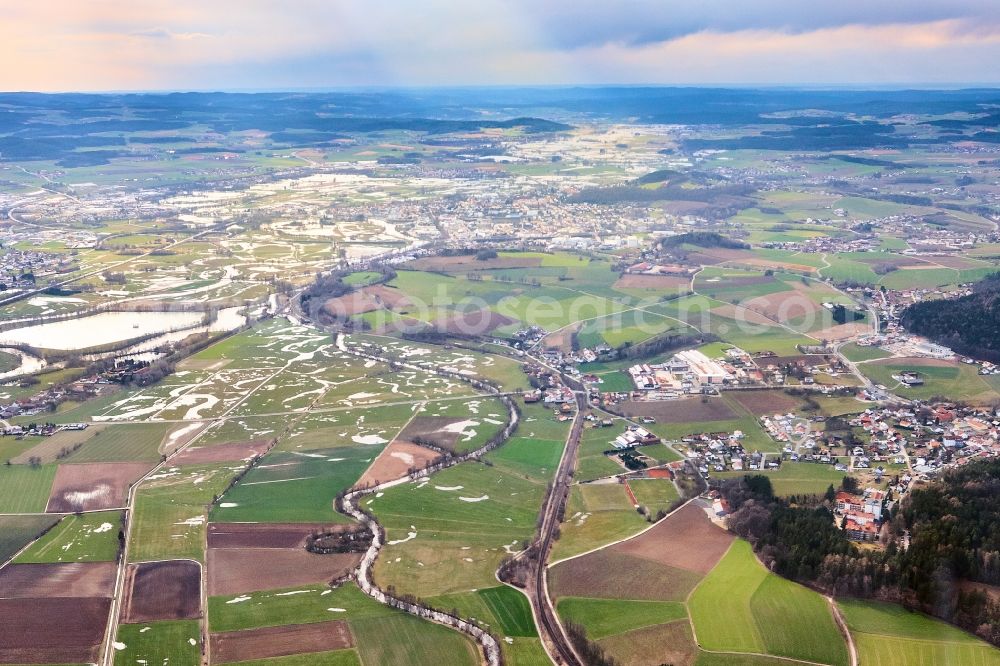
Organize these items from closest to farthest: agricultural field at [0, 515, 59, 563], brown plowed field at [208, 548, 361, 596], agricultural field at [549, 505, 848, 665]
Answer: agricultural field at [549, 505, 848, 665] → brown plowed field at [208, 548, 361, 596] → agricultural field at [0, 515, 59, 563]

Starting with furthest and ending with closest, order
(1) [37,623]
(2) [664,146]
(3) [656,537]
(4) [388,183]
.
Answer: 1. (2) [664,146]
2. (4) [388,183]
3. (3) [656,537]
4. (1) [37,623]

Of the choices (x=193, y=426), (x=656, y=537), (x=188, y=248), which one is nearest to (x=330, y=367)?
(x=193, y=426)

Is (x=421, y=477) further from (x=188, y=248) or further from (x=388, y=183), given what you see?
(x=388, y=183)

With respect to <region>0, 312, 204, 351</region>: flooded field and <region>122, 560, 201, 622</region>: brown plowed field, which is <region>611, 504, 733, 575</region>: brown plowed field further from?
<region>0, 312, 204, 351</region>: flooded field

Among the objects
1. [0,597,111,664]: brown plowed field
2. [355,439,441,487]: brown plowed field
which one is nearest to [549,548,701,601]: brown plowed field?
[355,439,441,487]: brown plowed field

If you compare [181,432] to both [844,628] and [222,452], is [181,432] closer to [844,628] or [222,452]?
[222,452]

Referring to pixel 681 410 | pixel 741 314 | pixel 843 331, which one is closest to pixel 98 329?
pixel 681 410

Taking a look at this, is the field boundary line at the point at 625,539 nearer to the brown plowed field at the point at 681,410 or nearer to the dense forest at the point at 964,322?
the brown plowed field at the point at 681,410
